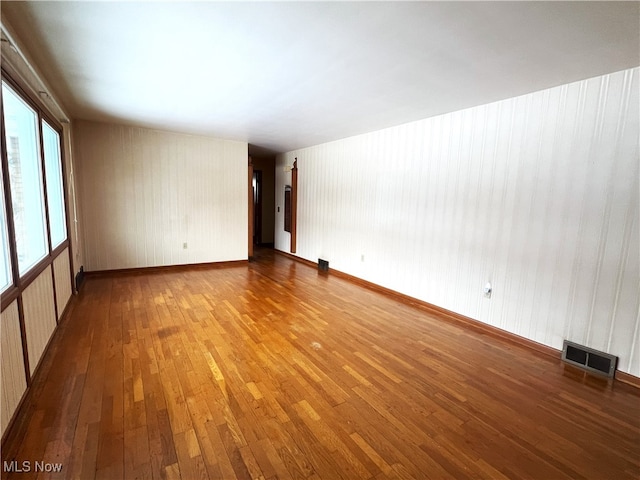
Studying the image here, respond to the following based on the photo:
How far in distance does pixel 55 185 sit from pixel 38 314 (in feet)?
6.54

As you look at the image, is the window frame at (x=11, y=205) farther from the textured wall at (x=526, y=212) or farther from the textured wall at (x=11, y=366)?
the textured wall at (x=526, y=212)

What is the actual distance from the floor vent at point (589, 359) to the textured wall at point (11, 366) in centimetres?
398

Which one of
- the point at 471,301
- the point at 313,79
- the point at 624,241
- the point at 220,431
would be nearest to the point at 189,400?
the point at 220,431

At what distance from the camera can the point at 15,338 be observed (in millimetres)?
1849

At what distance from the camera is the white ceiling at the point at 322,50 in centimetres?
170

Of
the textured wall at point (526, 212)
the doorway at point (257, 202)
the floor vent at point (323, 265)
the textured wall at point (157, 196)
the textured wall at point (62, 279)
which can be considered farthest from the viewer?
the doorway at point (257, 202)

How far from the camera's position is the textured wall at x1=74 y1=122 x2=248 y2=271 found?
4.88 metres

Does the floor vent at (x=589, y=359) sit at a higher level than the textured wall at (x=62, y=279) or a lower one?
lower

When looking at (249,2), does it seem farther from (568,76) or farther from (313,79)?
(568,76)

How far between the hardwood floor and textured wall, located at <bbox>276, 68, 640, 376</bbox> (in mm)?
440

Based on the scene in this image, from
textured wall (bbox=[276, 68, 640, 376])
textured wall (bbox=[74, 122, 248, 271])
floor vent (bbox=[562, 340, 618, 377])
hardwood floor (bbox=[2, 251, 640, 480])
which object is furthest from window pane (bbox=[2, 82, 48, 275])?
floor vent (bbox=[562, 340, 618, 377])

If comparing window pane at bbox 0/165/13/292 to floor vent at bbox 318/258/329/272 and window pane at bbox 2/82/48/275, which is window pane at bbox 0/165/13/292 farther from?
floor vent at bbox 318/258/329/272

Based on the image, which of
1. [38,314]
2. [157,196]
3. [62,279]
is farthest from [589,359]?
[157,196]

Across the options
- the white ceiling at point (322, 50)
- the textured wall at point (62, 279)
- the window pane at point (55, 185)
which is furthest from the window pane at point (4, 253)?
the window pane at point (55, 185)
